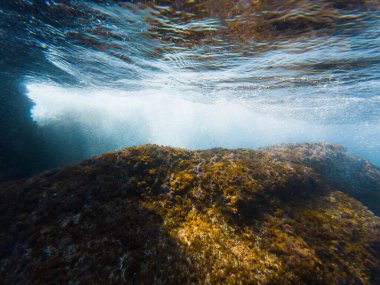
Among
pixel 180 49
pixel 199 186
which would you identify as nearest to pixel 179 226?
pixel 199 186

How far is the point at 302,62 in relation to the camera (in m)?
11.4

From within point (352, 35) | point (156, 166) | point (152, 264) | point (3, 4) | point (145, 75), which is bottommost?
point (152, 264)

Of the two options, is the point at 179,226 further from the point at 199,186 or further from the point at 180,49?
the point at 180,49

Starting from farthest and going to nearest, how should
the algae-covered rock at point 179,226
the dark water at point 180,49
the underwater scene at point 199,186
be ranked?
1. the dark water at point 180,49
2. the underwater scene at point 199,186
3. the algae-covered rock at point 179,226

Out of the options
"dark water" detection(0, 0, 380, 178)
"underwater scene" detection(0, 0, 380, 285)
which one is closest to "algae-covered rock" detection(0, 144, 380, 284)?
"underwater scene" detection(0, 0, 380, 285)

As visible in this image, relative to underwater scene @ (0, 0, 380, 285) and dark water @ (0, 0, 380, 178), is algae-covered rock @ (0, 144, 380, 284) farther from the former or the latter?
dark water @ (0, 0, 380, 178)

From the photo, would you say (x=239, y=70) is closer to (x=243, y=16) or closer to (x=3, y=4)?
(x=243, y=16)

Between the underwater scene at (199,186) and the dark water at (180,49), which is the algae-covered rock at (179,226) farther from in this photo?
the dark water at (180,49)

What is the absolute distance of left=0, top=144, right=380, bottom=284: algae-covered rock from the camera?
Result: 354cm

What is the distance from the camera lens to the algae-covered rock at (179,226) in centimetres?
354

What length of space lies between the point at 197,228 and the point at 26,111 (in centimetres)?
2140

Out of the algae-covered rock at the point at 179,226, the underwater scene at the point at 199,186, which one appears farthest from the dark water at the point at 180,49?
the algae-covered rock at the point at 179,226

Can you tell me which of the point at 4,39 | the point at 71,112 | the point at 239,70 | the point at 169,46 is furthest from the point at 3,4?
the point at 71,112

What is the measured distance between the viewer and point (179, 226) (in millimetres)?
4453
